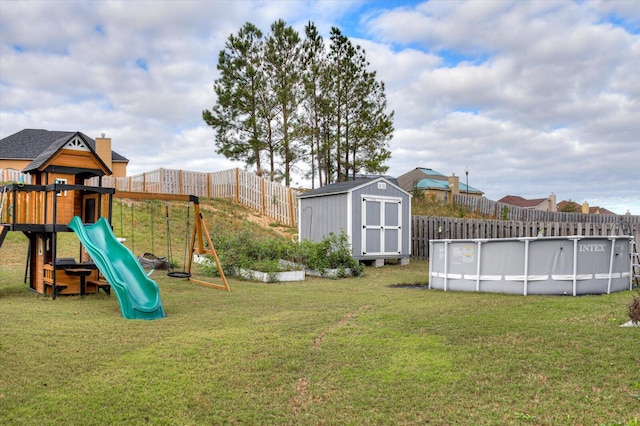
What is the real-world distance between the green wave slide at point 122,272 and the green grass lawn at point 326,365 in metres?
0.37

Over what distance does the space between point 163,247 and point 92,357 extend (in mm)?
14427

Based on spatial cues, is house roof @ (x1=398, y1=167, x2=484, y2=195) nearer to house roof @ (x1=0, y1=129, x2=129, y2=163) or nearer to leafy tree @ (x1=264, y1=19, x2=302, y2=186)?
leafy tree @ (x1=264, y1=19, x2=302, y2=186)

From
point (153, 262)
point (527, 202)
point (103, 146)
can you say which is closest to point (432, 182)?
point (527, 202)

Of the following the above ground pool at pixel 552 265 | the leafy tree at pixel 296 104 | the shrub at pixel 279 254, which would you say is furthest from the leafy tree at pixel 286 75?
the above ground pool at pixel 552 265

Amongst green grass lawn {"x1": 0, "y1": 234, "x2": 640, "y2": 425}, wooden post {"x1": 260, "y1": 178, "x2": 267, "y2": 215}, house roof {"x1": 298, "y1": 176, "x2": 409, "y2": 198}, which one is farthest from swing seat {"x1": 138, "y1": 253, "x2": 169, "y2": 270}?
wooden post {"x1": 260, "y1": 178, "x2": 267, "y2": 215}

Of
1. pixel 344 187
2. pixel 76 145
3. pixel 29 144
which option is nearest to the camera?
pixel 76 145

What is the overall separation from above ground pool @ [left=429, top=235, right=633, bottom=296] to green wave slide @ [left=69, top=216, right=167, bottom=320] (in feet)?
21.6

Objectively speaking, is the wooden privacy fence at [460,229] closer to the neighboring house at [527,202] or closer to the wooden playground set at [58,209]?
the wooden playground set at [58,209]

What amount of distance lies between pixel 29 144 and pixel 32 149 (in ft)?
3.18

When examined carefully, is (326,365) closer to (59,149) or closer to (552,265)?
(552,265)

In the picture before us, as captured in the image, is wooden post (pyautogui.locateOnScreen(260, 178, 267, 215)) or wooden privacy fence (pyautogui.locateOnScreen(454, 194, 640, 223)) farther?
wooden post (pyautogui.locateOnScreen(260, 178, 267, 215))

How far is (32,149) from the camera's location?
3594 centimetres

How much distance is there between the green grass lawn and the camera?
442cm

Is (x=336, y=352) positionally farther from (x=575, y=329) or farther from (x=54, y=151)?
(x=54, y=151)
